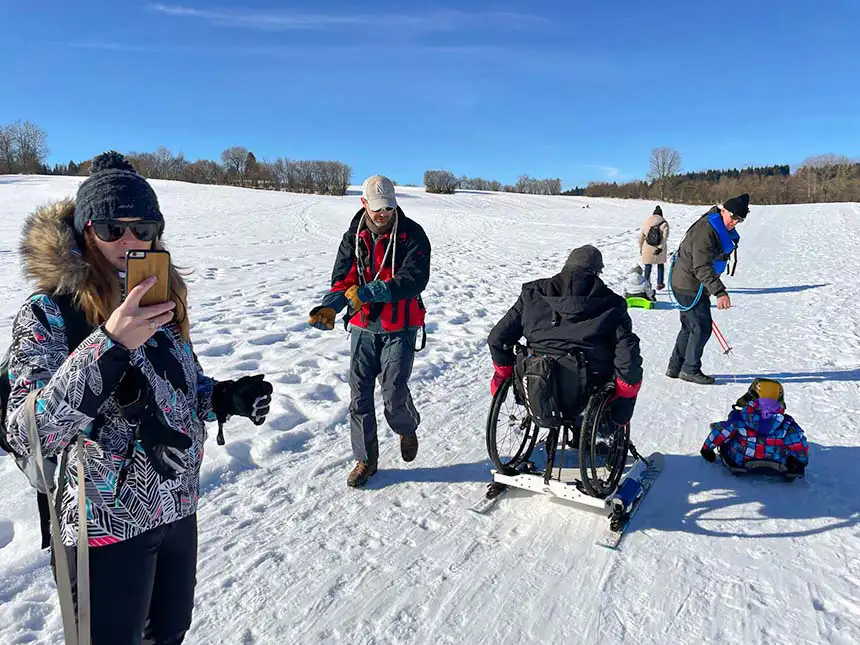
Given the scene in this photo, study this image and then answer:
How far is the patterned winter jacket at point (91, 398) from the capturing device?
1382mm

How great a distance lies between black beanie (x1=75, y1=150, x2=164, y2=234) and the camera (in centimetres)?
158

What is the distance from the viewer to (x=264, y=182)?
60.9m

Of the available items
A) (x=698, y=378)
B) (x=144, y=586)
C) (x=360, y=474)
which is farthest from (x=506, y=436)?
(x=144, y=586)

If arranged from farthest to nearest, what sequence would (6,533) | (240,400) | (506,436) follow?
(506,436) < (6,533) < (240,400)

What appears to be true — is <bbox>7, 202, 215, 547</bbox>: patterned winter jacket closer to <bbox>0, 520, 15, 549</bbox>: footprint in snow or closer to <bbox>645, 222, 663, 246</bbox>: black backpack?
<bbox>0, 520, 15, 549</bbox>: footprint in snow

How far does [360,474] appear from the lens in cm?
382

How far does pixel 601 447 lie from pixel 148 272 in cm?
338

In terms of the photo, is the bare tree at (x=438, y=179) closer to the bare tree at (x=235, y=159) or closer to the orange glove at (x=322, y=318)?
the bare tree at (x=235, y=159)

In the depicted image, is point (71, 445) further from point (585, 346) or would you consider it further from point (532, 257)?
point (532, 257)

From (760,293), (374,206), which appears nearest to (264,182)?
(760,293)

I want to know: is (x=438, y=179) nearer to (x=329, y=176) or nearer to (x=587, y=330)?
(x=329, y=176)

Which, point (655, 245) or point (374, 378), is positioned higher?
point (655, 245)

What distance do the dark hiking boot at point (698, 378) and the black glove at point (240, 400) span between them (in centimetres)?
519

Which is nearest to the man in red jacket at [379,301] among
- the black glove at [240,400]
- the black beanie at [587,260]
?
the black beanie at [587,260]
